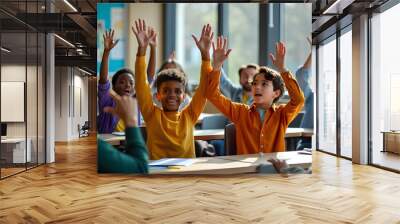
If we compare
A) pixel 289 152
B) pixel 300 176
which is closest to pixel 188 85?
pixel 289 152

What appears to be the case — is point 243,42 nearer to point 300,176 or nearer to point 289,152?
point 289,152

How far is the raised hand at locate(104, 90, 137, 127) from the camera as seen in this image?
588 cm

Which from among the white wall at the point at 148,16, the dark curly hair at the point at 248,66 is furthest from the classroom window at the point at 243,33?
the white wall at the point at 148,16

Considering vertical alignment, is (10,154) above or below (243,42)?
below

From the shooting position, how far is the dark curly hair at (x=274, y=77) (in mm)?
5953

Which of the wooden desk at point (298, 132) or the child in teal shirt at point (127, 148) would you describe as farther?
the wooden desk at point (298, 132)

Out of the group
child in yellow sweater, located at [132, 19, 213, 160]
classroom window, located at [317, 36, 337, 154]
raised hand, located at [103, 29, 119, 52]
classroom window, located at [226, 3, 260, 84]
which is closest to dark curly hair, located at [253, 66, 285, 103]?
classroom window, located at [226, 3, 260, 84]

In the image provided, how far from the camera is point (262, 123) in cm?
598

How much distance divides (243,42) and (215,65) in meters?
0.55

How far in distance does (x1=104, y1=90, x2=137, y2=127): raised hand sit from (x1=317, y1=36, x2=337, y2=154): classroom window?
5522 mm

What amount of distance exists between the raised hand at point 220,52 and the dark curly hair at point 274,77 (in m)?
0.53

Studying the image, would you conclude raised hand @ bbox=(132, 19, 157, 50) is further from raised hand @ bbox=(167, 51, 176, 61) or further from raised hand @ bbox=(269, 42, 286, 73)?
raised hand @ bbox=(269, 42, 286, 73)

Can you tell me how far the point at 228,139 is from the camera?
5.99 metres

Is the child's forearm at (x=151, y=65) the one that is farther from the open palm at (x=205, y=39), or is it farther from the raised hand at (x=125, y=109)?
the open palm at (x=205, y=39)
